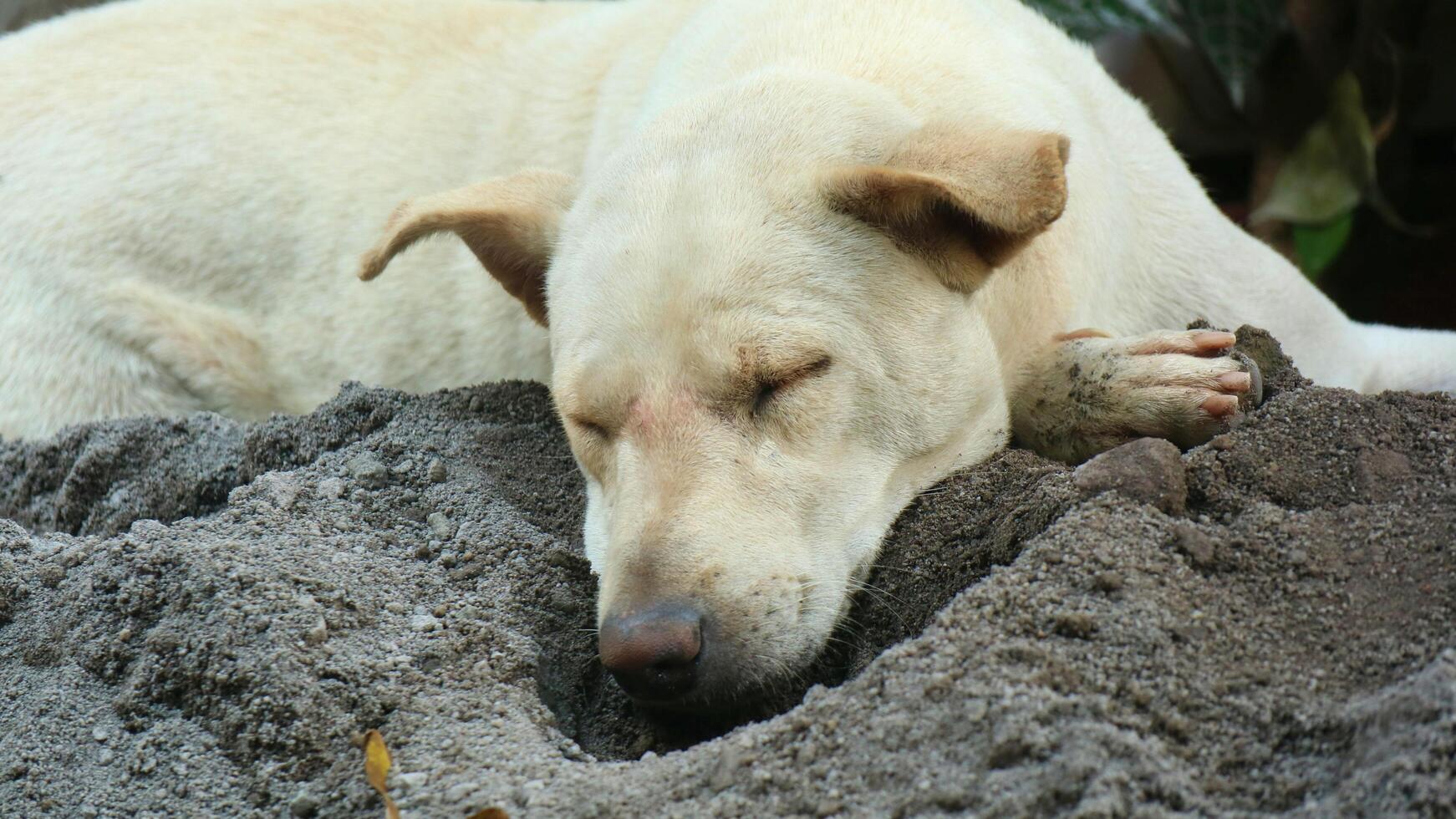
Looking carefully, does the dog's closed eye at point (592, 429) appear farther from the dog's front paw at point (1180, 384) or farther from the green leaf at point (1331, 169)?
the green leaf at point (1331, 169)

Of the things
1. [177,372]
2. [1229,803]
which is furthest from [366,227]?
[1229,803]

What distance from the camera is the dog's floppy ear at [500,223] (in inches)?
120

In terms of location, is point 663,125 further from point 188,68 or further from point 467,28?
point 188,68

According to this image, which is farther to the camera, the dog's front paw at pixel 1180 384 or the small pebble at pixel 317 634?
the dog's front paw at pixel 1180 384

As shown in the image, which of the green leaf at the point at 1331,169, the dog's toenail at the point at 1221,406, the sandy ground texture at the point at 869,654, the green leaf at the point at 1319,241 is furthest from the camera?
the green leaf at the point at 1319,241

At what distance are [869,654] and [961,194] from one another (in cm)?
82

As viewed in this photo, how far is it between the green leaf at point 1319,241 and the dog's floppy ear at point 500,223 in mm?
3788

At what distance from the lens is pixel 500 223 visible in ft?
10.2

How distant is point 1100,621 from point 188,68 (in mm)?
3822

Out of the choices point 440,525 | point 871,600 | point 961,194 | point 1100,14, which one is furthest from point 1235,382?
point 1100,14

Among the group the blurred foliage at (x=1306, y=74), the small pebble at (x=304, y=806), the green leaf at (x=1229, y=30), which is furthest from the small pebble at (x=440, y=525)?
the green leaf at (x=1229, y=30)

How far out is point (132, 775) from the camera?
2.09 m

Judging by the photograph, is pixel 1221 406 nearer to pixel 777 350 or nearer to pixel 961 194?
pixel 961 194

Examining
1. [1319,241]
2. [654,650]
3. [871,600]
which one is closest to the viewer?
[654,650]
